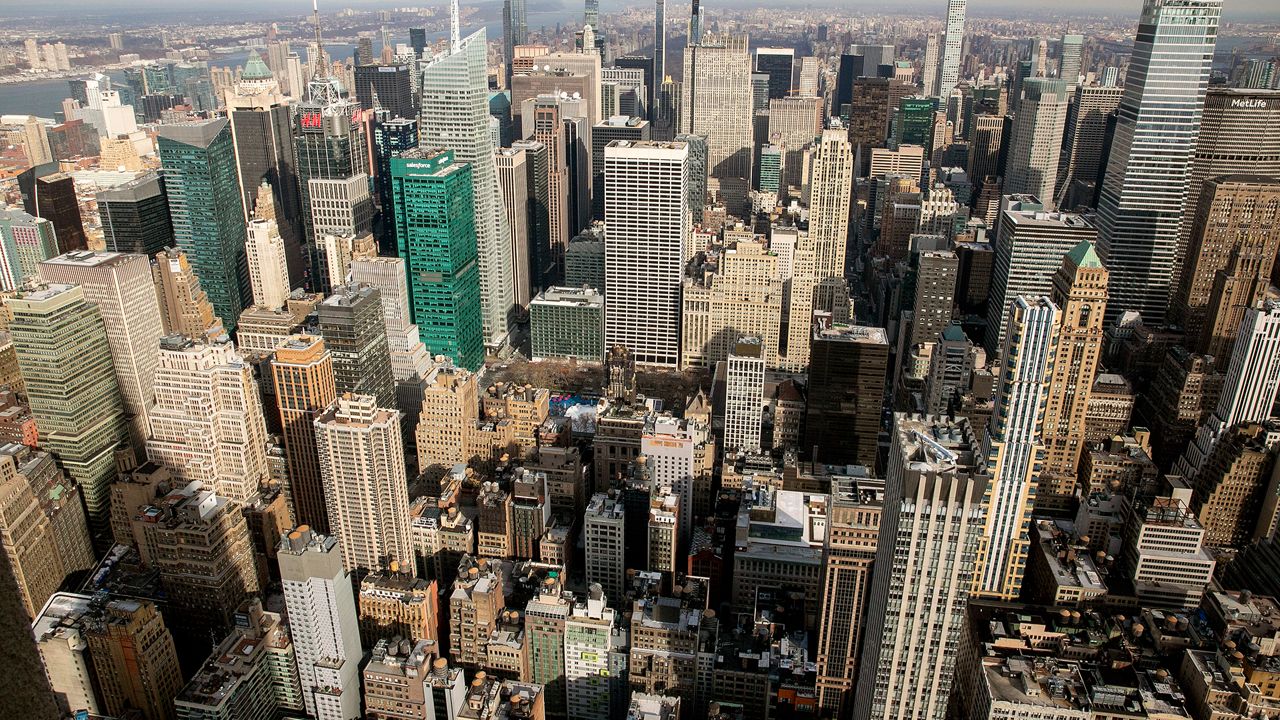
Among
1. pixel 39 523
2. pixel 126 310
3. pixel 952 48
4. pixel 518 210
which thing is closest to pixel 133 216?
pixel 126 310

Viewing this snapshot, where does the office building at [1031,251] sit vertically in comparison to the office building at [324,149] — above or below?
below

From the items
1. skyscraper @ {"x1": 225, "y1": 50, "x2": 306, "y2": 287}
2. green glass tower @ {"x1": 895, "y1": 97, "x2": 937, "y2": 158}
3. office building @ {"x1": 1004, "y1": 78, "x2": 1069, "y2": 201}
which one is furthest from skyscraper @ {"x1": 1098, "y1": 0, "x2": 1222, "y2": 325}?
skyscraper @ {"x1": 225, "y1": 50, "x2": 306, "y2": 287}

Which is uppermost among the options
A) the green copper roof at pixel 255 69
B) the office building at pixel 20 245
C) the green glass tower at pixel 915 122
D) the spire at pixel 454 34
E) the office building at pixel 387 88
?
the spire at pixel 454 34

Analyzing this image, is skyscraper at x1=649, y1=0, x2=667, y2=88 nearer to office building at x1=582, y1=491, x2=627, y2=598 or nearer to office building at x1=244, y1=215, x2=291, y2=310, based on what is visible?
office building at x1=244, y1=215, x2=291, y2=310

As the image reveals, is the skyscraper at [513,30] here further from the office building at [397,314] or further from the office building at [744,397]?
the office building at [744,397]

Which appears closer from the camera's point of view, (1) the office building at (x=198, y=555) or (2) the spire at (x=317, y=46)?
(1) the office building at (x=198, y=555)

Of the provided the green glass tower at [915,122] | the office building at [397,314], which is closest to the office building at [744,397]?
the office building at [397,314]
